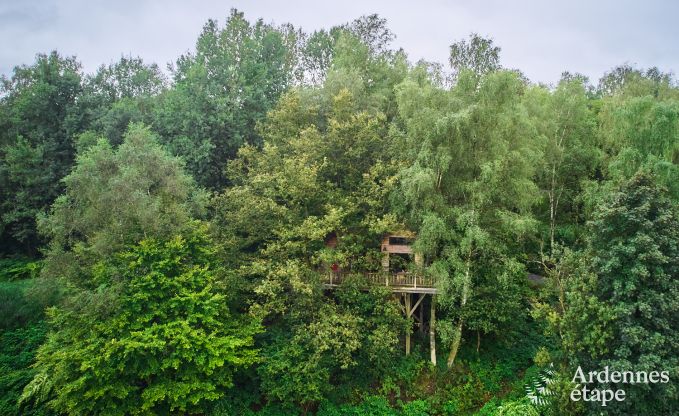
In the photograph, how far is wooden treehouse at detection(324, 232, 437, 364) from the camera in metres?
18.5

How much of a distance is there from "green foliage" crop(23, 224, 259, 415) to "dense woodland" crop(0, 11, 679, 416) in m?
0.08

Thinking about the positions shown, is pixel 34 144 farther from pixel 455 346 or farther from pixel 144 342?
pixel 455 346

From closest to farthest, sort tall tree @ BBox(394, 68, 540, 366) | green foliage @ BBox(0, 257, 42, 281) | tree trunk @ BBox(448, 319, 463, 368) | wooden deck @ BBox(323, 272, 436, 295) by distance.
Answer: tall tree @ BBox(394, 68, 540, 366)
tree trunk @ BBox(448, 319, 463, 368)
wooden deck @ BBox(323, 272, 436, 295)
green foliage @ BBox(0, 257, 42, 281)

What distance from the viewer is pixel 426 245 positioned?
17.2m

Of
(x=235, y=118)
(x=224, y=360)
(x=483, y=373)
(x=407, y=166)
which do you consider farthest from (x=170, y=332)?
(x=235, y=118)

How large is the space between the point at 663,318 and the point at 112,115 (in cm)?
2890

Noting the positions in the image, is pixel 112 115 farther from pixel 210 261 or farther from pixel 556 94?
pixel 556 94

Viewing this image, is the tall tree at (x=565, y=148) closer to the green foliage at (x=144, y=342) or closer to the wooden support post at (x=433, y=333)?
the wooden support post at (x=433, y=333)

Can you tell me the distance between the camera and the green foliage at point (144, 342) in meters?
14.8

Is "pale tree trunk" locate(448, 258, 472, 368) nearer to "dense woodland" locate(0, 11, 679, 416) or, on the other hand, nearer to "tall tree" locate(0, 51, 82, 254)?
"dense woodland" locate(0, 11, 679, 416)

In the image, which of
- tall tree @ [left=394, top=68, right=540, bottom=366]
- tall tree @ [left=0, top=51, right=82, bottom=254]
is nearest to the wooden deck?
tall tree @ [left=394, top=68, right=540, bottom=366]

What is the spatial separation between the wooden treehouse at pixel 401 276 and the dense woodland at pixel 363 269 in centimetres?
54

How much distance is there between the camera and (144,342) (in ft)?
48.5

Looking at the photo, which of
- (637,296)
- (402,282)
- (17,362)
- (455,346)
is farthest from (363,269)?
(17,362)
